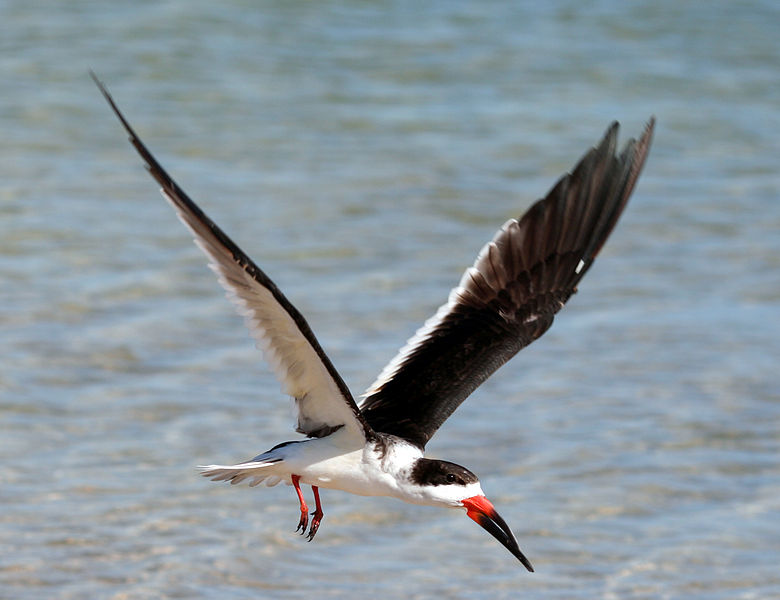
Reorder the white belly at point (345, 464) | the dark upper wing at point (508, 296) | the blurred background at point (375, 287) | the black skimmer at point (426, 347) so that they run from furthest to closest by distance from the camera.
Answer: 1. the blurred background at point (375, 287)
2. the dark upper wing at point (508, 296)
3. the white belly at point (345, 464)
4. the black skimmer at point (426, 347)

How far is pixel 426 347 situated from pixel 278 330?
1.19 meters

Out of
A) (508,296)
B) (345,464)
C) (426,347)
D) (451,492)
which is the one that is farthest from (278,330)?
(508,296)

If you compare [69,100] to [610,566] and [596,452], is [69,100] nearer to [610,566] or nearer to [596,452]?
[596,452]

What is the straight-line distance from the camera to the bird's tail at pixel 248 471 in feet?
13.8

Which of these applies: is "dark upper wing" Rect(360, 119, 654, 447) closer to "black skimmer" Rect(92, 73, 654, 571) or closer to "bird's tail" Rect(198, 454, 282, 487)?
"black skimmer" Rect(92, 73, 654, 571)

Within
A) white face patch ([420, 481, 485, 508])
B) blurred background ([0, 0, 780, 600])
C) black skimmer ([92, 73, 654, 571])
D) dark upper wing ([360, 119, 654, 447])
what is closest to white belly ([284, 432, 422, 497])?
black skimmer ([92, 73, 654, 571])

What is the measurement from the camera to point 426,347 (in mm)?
5137

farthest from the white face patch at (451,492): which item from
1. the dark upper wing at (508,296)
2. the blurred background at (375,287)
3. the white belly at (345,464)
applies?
the blurred background at (375,287)

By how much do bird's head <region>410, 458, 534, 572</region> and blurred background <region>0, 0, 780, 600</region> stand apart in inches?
40.4

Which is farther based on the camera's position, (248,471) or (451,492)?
(248,471)

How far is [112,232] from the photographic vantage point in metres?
8.46

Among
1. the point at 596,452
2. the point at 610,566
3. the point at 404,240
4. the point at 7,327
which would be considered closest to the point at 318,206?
the point at 404,240

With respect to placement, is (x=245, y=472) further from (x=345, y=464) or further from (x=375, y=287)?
(x=375, y=287)

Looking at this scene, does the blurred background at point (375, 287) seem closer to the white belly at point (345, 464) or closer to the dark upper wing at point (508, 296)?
the dark upper wing at point (508, 296)
